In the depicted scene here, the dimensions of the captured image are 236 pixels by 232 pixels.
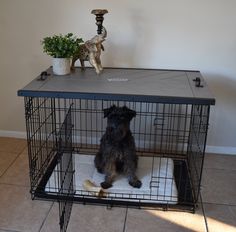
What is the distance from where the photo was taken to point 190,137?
2.63 m

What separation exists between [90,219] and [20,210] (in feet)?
1.49

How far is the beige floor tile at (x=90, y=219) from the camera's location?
1.89 metres

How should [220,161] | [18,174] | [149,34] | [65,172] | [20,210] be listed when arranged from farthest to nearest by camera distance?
[220,161]
[149,34]
[18,174]
[20,210]
[65,172]

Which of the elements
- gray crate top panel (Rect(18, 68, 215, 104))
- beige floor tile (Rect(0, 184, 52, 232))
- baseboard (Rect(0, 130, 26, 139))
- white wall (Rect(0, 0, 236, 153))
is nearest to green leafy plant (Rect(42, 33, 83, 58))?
gray crate top panel (Rect(18, 68, 215, 104))

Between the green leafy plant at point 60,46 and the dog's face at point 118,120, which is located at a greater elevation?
the green leafy plant at point 60,46

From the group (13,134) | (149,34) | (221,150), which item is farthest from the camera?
(13,134)

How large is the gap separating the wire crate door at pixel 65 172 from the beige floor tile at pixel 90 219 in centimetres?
4

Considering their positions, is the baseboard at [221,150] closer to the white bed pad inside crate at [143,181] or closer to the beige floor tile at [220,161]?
the beige floor tile at [220,161]

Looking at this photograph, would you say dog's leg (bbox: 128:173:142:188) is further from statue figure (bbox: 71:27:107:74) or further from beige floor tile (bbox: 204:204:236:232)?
statue figure (bbox: 71:27:107:74)

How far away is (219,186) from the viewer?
7.68 feet

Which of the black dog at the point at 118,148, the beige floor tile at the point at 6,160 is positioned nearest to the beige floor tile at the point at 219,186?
the black dog at the point at 118,148

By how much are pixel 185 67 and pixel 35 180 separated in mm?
1432

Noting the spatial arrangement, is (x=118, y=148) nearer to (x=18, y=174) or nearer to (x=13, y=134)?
(x=18, y=174)

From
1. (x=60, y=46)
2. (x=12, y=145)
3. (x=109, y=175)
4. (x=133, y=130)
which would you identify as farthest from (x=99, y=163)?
(x=12, y=145)
